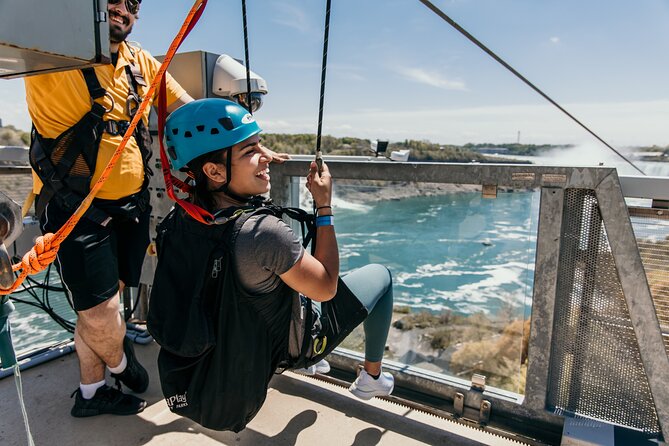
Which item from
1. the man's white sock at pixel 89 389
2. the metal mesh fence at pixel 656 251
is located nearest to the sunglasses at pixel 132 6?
the man's white sock at pixel 89 389

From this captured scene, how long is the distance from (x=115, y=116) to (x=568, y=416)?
2.58 m

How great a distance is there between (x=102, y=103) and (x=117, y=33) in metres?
0.35

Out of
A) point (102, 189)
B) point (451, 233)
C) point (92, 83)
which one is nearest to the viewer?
point (92, 83)

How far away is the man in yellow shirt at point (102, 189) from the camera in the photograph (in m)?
2.11

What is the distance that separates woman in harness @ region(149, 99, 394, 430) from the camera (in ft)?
5.16

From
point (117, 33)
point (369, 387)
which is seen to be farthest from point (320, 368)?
point (117, 33)

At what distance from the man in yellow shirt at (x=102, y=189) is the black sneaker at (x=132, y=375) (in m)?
0.01

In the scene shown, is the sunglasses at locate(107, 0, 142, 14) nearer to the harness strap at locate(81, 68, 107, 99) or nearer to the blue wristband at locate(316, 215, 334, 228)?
the harness strap at locate(81, 68, 107, 99)

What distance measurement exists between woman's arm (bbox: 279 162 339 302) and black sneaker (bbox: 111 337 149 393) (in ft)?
4.70

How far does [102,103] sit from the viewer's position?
2152 millimetres

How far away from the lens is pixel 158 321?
1.67 metres

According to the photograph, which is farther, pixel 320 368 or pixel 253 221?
pixel 320 368

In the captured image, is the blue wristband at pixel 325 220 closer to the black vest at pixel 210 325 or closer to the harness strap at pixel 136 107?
the black vest at pixel 210 325

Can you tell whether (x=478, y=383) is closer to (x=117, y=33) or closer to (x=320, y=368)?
(x=320, y=368)
